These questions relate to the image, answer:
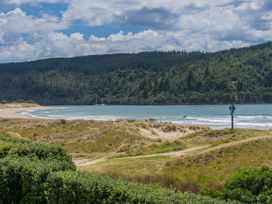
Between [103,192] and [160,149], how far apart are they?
3130 cm

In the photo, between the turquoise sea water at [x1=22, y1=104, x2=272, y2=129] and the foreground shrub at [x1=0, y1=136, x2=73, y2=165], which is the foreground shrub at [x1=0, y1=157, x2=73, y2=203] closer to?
the foreground shrub at [x1=0, y1=136, x2=73, y2=165]

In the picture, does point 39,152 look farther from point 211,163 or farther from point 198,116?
point 198,116

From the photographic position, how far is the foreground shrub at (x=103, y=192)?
987 centimetres

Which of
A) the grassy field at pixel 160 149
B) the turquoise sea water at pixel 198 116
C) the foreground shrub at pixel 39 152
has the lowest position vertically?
the turquoise sea water at pixel 198 116

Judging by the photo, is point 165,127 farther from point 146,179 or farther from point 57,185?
point 57,185

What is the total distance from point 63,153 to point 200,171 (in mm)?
11213

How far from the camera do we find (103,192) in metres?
11.2

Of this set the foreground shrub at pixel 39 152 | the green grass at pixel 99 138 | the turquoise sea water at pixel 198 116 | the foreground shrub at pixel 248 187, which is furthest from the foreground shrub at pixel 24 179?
the turquoise sea water at pixel 198 116

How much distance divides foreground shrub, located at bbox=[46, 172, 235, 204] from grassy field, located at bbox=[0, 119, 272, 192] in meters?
5.01

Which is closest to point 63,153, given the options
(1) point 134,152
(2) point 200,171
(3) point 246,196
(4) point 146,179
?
(4) point 146,179

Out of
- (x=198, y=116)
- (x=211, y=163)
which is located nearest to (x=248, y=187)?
(x=211, y=163)

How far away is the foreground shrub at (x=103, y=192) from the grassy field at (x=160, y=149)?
5.01 m

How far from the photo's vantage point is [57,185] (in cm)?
1259

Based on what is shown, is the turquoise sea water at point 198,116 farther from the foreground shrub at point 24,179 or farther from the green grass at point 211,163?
the foreground shrub at point 24,179
